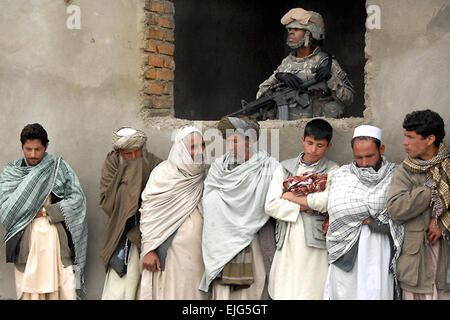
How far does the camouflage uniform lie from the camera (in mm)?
5770

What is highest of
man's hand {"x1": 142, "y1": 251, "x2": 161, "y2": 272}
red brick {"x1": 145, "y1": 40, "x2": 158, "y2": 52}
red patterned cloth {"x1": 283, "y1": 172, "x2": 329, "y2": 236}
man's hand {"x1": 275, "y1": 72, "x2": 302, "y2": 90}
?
red brick {"x1": 145, "y1": 40, "x2": 158, "y2": 52}

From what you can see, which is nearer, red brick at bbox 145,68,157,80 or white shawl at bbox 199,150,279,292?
white shawl at bbox 199,150,279,292

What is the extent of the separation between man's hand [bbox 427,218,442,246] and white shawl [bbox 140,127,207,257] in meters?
1.63

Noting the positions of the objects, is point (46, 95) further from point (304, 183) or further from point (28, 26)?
point (304, 183)

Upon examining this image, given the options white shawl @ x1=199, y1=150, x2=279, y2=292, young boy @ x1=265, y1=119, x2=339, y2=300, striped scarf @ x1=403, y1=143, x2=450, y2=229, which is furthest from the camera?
white shawl @ x1=199, y1=150, x2=279, y2=292

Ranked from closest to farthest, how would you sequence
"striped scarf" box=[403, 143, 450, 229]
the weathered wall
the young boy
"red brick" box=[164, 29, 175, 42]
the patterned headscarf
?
"striped scarf" box=[403, 143, 450, 229] < the young boy < the patterned headscarf < the weathered wall < "red brick" box=[164, 29, 175, 42]

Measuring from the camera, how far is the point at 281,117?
5.83 m

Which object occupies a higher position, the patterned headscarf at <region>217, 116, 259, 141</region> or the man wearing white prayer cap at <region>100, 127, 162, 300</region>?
the patterned headscarf at <region>217, 116, 259, 141</region>

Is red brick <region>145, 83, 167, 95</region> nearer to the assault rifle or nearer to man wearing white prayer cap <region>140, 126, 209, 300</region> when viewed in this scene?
the assault rifle

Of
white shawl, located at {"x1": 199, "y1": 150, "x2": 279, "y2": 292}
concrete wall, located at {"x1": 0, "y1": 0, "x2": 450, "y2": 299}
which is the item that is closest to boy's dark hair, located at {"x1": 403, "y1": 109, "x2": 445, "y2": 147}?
white shawl, located at {"x1": 199, "y1": 150, "x2": 279, "y2": 292}

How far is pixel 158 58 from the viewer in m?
6.04

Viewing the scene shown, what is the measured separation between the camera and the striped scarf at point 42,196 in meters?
5.27

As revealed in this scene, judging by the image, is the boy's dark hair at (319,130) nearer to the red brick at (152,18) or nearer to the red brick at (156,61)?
the red brick at (156,61)

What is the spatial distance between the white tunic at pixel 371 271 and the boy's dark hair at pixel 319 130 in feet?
2.21
